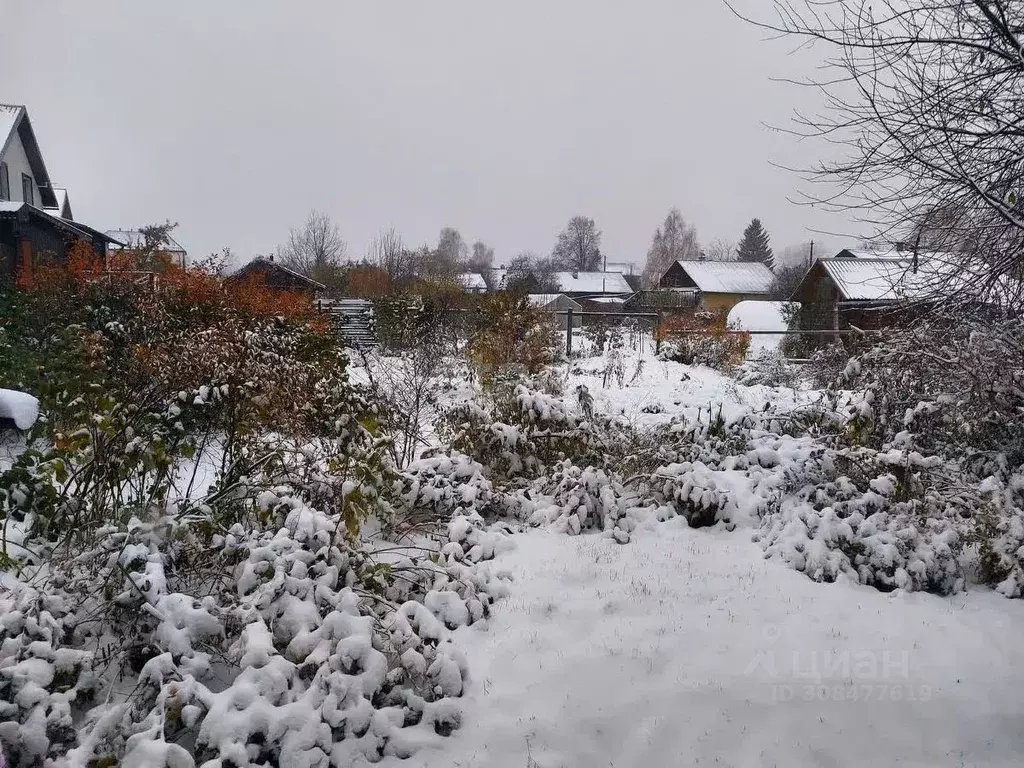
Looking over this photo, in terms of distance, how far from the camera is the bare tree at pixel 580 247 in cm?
7444

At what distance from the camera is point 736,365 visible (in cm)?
1264

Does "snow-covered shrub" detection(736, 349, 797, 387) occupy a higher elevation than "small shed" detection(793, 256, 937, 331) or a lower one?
lower

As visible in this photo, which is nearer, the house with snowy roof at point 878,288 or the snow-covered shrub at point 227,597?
the snow-covered shrub at point 227,597

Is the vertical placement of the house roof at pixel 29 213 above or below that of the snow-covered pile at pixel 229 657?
above

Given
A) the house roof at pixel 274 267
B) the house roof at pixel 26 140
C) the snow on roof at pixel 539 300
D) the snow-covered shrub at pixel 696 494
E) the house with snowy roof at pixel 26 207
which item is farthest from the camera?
the house roof at pixel 274 267

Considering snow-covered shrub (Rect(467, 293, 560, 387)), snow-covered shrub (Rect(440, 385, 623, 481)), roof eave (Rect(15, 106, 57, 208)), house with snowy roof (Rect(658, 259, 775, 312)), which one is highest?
roof eave (Rect(15, 106, 57, 208))

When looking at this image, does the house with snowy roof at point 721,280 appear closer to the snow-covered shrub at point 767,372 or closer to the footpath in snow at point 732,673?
the snow-covered shrub at point 767,372

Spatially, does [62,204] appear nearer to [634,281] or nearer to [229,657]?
[229,657]

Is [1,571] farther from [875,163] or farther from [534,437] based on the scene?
[875,163]

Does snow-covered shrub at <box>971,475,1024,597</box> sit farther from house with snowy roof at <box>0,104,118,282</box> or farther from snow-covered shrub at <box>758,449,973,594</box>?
house with snowy roof at <box>0,104,118,282</box>

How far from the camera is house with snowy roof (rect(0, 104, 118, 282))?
1689 cm

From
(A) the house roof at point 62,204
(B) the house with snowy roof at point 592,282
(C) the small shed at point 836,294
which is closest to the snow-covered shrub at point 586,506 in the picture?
(C) the small shed at point 836,294

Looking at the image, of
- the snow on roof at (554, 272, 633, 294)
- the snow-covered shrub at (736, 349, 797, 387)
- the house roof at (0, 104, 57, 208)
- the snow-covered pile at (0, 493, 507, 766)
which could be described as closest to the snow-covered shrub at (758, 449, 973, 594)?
the snow-covered pile at (0, 493, 507, 766)

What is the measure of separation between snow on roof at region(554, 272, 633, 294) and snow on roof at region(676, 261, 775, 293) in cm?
1576
